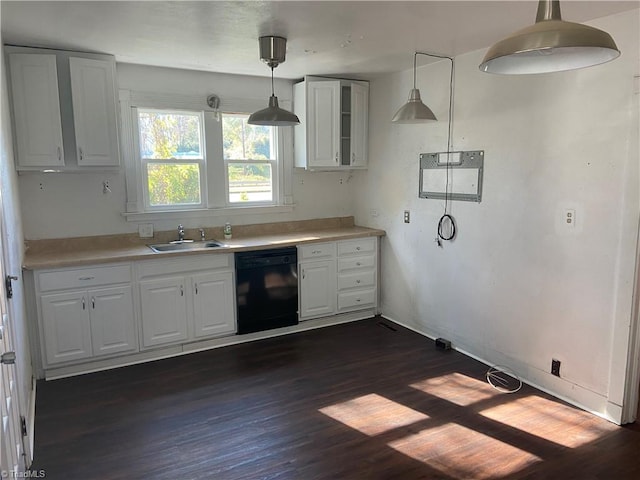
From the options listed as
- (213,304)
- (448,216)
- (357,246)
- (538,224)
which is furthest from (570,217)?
(213,304)

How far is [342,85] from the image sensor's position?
452cm

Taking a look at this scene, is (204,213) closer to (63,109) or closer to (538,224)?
(63,109)

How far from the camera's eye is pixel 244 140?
4.57 metres

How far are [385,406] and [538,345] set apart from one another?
3.99 ft

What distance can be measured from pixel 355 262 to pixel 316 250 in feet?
1.59

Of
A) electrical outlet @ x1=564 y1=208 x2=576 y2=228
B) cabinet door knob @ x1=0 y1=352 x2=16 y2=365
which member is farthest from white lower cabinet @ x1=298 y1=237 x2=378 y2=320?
cabinet door knob @ x1=0 y1=352 x2=16 y2=365

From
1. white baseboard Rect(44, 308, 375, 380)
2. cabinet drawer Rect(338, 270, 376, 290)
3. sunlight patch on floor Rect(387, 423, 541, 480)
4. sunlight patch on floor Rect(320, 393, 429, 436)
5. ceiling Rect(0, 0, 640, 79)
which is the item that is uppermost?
ceiling Rect(0, 0, 640, 79)

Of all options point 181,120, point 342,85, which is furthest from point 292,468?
point 342,85

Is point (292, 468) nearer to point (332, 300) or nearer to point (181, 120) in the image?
point (332, 300)

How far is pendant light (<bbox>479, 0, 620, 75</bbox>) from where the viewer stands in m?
1.29

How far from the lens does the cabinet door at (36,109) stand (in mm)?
3266

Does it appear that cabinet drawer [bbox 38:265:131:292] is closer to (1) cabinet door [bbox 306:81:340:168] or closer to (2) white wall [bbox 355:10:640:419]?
(1) cabinet door [bbox 306:81:340:168]

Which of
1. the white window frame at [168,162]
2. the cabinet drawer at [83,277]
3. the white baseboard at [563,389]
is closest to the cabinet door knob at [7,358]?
the cabinet drawer at [83,277]

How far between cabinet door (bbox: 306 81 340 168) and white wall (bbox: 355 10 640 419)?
583mm
